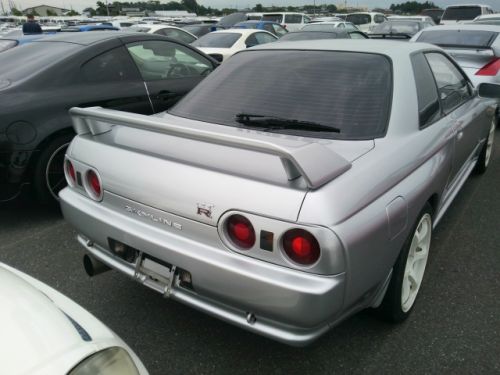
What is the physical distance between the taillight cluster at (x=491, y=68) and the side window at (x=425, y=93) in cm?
353

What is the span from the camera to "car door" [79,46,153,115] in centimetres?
395

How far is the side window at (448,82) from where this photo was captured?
3.01 metres

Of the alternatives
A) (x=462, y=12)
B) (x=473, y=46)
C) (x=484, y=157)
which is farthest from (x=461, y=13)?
(x=484, y=157)

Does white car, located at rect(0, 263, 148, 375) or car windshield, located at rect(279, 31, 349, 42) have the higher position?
white car, located at rect(0, 263, 148, 375)

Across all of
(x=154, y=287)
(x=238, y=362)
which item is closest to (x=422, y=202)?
(x=238, y=362)

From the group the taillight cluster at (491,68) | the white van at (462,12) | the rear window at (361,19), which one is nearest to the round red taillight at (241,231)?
the taillight cluster at (491,68)

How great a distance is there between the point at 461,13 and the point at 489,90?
52.3 ft

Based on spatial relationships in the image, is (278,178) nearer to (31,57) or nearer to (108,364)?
(108,364)

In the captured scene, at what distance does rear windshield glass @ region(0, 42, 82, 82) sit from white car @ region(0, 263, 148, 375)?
9.14ft

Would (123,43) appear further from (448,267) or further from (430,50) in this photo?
(448,267)

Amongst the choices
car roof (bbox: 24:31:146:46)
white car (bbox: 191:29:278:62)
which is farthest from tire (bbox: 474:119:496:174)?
white car (bbox: 191:29:278:62)

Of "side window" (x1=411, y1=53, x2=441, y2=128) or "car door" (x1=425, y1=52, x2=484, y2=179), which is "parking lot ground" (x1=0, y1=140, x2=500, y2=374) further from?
"side window" (x1=411, y1=53, x2=441, y2=128)

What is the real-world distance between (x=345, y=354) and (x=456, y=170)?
1.58m

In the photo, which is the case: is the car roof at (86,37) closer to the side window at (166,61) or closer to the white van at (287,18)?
the side window at (166,61)
